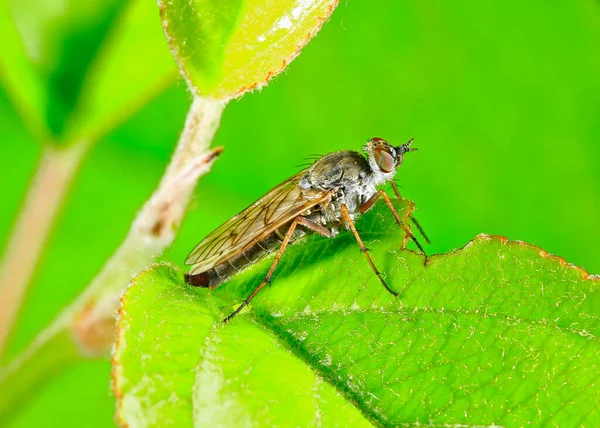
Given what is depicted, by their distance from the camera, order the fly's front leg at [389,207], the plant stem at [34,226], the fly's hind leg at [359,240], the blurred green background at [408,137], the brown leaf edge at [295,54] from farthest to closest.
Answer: the blurred green background at [408,137] < the plant stem at [34,226] < the fly's front leg at [389,207] < the fly's hind leg at [359,240] < the brown leaf edge at [295,54]

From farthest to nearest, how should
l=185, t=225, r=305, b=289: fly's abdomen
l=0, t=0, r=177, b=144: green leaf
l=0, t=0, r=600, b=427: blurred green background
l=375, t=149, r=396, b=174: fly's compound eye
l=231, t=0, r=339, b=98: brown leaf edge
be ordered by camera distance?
l=0, t=0, r=600, b=427: blurred green background < l=0, t=0, r=177, b=144: green leaf < l=375, t=149, r=396, b=174: fly's compound eye < l=185, t=225, r=305, b=289: fly's abdomen < l=231, t=0, r=339, b=98: brown leaf edge

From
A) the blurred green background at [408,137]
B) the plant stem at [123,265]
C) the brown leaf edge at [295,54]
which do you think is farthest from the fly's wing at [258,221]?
the blurred green background at [408,137]

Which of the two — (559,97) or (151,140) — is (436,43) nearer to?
(559,97)

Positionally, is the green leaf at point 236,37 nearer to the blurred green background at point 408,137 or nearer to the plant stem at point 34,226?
the plant stem at point 34,226

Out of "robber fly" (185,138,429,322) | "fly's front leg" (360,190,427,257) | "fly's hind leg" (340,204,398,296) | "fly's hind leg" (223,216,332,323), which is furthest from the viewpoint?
"robber fly" (185,138,429,322)

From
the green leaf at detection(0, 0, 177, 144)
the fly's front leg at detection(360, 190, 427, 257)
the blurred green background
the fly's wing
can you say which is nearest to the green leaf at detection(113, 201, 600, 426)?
the fly's front leg at detection(360, 190, 427, 257)

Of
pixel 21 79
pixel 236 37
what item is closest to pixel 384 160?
pixel 236 37

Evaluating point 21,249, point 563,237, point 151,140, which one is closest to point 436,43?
point 563,237

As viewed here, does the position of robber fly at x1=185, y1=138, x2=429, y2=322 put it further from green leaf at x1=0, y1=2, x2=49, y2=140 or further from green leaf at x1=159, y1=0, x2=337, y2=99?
green leaf at x1=0, y1=2, x2=49, y2=140
